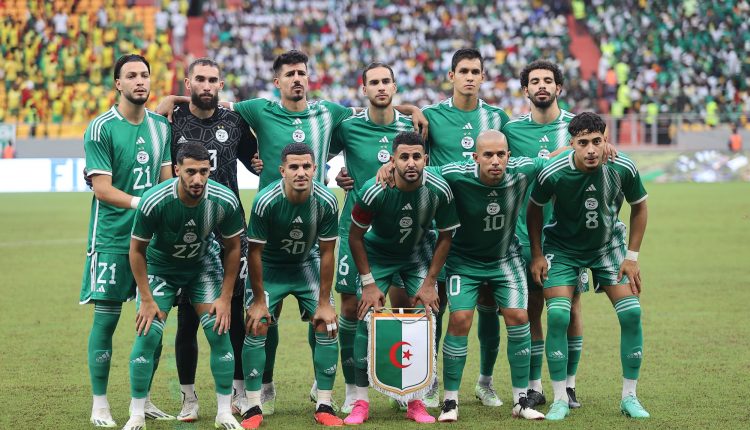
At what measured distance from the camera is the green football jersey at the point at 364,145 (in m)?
7.39

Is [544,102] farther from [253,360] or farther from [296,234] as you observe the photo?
[253,360]

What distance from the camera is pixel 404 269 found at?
7152 millimetres

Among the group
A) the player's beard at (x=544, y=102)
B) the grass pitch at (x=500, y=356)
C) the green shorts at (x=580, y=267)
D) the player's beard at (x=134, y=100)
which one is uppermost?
the player's beard at (x=544, y=102)

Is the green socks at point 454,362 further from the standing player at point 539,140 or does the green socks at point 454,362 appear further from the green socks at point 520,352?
the standing player at point 539,140

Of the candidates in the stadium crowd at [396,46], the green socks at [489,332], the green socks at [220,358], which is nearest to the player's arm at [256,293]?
the green socks at [220,358]

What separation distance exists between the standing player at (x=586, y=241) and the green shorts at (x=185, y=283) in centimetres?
203

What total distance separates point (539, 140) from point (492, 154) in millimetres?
904

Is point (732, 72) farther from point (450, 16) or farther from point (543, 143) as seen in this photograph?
point (543, 143)

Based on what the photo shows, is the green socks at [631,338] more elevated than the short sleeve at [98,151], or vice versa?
the short sleeve at [98,151]

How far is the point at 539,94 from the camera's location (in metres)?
7.45

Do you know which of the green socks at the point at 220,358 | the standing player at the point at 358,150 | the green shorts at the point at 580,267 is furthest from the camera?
the standing player at the point at 358,150

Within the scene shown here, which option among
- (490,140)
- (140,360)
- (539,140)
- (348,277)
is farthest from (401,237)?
(140,360)

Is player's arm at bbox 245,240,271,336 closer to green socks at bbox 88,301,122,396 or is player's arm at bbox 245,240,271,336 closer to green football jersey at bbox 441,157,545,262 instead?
green socks at bbox 88,301,122,396

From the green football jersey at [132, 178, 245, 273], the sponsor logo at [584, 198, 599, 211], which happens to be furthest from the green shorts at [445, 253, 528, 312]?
the green football jersey at [132, 178, 245, 273]
